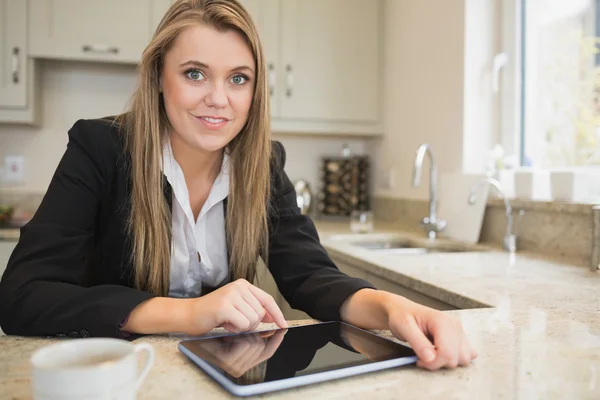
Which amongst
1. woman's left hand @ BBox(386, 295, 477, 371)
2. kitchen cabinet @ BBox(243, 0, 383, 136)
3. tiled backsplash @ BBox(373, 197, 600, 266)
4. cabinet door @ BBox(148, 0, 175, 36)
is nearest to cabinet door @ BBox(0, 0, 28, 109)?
cabinet door @ BBox(148, 0, 175, 36)

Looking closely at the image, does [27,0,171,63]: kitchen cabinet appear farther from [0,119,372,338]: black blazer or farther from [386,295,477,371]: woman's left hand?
[386,295,477,371]: woman's left hand

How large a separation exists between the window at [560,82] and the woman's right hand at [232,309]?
146cm

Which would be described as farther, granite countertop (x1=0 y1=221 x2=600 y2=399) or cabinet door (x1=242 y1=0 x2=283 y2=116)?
cabinet door (x1=242 y1=0 x2=283 y2=116)

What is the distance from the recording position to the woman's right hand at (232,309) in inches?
30.0

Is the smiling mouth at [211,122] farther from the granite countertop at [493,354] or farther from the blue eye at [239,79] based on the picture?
the granite countertop at [493,354]

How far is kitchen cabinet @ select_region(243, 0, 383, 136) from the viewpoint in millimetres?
2666

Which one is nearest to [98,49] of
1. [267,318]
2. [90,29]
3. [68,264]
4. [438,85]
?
[90,29]

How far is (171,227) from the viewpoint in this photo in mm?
1123

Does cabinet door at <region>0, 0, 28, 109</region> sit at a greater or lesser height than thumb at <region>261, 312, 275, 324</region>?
greater

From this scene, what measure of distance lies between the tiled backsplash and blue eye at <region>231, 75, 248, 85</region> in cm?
102

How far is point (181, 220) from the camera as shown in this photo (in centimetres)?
117

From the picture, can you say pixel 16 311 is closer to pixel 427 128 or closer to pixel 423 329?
pixel 423 329

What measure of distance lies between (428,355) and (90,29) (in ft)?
7.53

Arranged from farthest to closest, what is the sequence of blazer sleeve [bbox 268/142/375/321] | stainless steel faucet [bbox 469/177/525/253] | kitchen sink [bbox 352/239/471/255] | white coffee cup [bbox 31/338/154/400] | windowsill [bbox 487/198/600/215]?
1. kitchen sink [bbox 352/239/471/255]
2. stainless steel faucet [bbox 469/177/525/253]
3. windowsill [bbox 487/198/600/215]
4. blazer sleeve [bbox 268/142/375/321]
5. white coffee cup [bbox 31/338/154/400]
